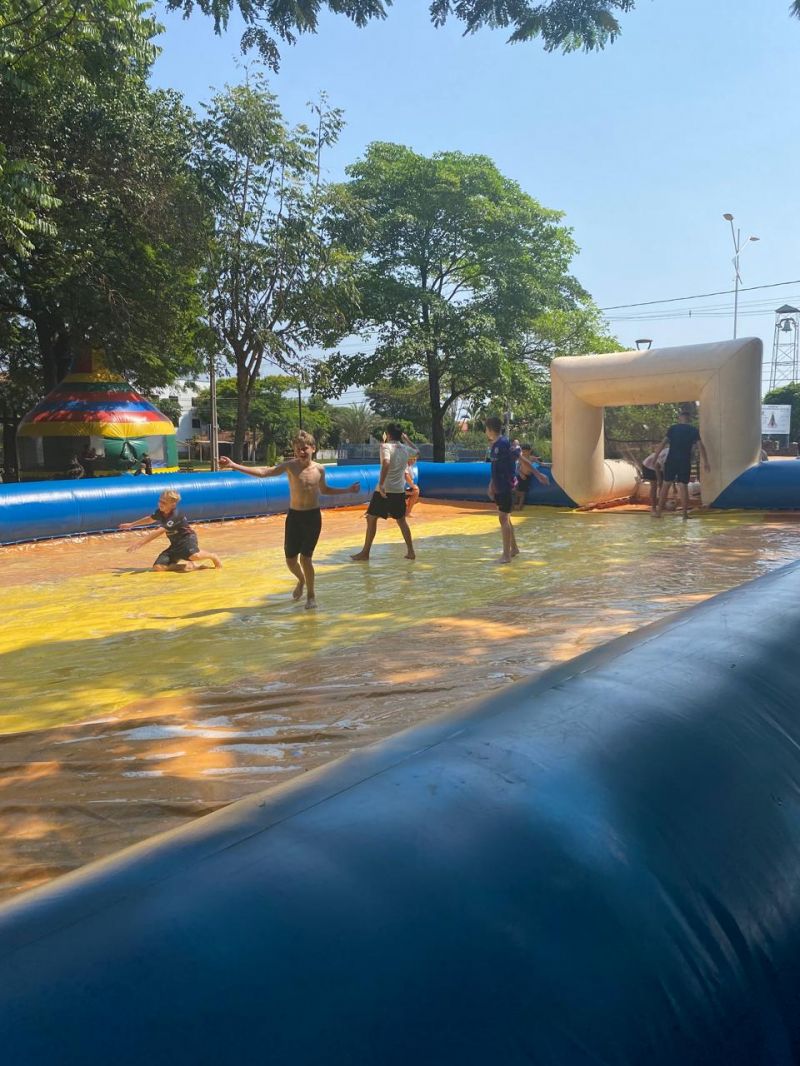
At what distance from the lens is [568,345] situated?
2984cm

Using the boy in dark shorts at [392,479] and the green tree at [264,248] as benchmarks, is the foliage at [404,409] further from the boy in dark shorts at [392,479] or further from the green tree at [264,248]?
the boy in dark shorts at [392,479]

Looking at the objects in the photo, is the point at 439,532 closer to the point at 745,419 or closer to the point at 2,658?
the point at 745,419

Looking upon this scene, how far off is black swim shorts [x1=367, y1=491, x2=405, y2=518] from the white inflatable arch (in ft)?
22.3

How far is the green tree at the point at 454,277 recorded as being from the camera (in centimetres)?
2755

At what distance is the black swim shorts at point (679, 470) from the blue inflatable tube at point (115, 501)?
22.9ft

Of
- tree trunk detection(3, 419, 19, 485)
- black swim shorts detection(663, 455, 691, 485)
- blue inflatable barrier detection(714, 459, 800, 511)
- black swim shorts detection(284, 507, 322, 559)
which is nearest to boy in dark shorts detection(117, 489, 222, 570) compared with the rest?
black swim shorts detection(284, 507, 322, 559)

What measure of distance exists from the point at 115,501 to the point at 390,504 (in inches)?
236

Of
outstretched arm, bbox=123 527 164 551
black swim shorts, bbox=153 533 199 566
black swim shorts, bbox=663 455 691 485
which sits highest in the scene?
black swim shorts, bbox=663 455 691 485

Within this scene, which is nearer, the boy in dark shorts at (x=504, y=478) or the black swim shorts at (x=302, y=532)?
the black swim shorts at (x=302, y=532)

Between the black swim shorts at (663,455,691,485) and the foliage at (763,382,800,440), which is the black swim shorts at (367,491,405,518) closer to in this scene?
the black swim shorts at (663,455,691,485)

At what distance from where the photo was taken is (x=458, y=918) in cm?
108

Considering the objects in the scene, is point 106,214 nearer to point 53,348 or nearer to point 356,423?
point 53,348

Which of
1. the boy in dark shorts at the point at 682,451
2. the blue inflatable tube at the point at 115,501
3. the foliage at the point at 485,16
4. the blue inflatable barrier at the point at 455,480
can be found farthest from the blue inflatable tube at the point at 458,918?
the blue inflatable barrier at the point at 455,480

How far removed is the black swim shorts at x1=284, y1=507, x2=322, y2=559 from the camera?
25.5 feet
